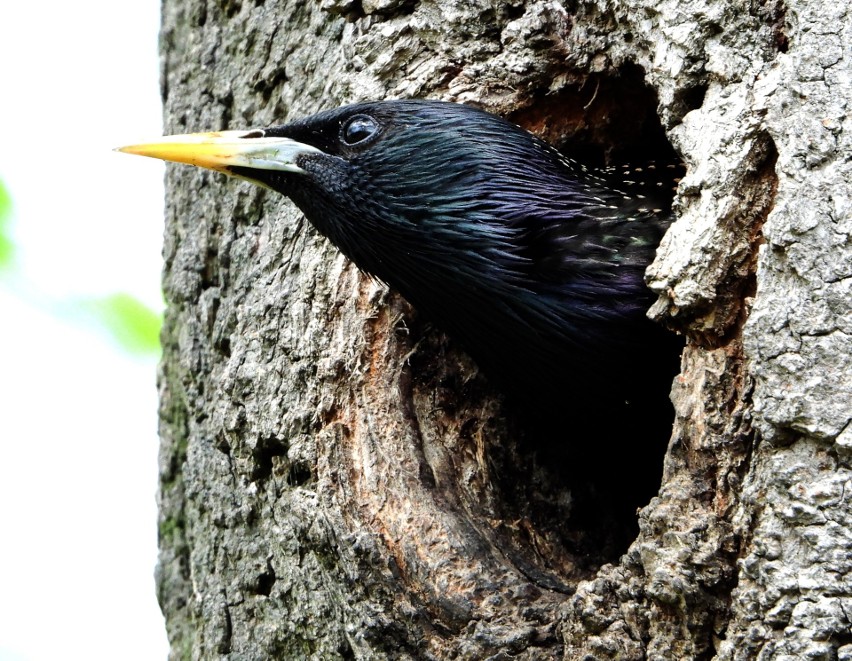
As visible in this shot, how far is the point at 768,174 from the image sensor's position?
221 centimetres

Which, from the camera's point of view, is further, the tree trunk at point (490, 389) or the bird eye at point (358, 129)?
the bird eye at point (358, 129)

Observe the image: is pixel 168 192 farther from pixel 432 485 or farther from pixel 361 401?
pixel 432 485

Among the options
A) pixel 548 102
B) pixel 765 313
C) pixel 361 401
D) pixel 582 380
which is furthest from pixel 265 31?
pixel 765 313

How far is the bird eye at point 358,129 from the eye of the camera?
3.00 m

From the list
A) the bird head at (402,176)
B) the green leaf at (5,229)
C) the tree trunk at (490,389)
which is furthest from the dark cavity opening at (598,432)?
the green leaf at (5,229)

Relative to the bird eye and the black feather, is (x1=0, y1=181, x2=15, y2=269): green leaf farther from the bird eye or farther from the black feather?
the bird eye

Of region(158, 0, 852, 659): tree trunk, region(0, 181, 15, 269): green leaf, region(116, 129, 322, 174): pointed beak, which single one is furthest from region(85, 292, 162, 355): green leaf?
region(116, 129, 322, 174): pointed beak

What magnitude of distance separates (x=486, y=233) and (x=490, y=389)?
0.51 meters

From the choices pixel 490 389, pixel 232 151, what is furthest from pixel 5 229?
pixel 490 389

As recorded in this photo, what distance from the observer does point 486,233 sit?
2920mm

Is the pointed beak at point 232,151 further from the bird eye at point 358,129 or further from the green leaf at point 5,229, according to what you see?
the green leaf at point 5,229

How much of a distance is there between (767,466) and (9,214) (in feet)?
12.7

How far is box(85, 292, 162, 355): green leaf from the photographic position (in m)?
5.33

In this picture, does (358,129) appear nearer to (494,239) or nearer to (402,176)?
(402,176)
